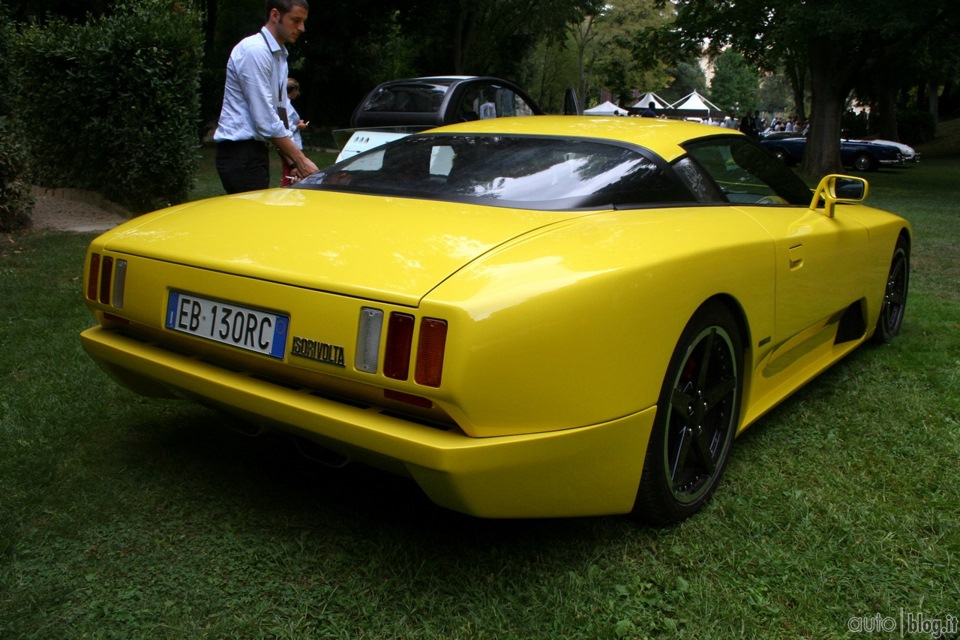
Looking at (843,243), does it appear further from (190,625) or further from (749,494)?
(190,625)

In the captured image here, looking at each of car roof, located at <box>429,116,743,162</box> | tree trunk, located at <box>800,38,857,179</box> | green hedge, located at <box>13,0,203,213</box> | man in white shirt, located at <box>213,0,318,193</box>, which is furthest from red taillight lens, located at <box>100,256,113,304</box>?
tree trunk, located at <box>800,38,857,179</box>

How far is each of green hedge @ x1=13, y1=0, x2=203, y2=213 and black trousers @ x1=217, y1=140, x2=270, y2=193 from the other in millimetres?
4526

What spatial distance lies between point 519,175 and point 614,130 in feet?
1.80

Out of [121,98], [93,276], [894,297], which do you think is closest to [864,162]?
[121,98]

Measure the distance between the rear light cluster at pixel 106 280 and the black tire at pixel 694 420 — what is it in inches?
63.2

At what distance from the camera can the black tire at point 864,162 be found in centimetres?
2211

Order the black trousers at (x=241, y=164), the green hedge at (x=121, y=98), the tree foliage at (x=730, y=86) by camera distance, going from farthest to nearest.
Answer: the tree foliage at (x=730, y=86) < the green hedge at (x=121, y=98) < the black trousers at (x=241, y=164)

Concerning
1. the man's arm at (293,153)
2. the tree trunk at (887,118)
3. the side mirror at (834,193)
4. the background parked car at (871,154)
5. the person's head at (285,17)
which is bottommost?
the man's arm at (293,153)

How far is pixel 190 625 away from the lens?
1.94 metres

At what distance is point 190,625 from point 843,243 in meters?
2.81

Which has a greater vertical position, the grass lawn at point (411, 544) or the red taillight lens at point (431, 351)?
the red taillight lens at point (431, 351)

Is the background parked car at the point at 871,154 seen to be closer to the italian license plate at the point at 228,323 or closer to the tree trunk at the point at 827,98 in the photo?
the tree trunk at the point at 827,98

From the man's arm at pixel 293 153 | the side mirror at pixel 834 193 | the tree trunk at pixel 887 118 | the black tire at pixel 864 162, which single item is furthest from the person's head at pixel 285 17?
the tree trunk at pixel 887 118

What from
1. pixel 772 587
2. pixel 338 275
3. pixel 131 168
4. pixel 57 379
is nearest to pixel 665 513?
pixel 772 587
